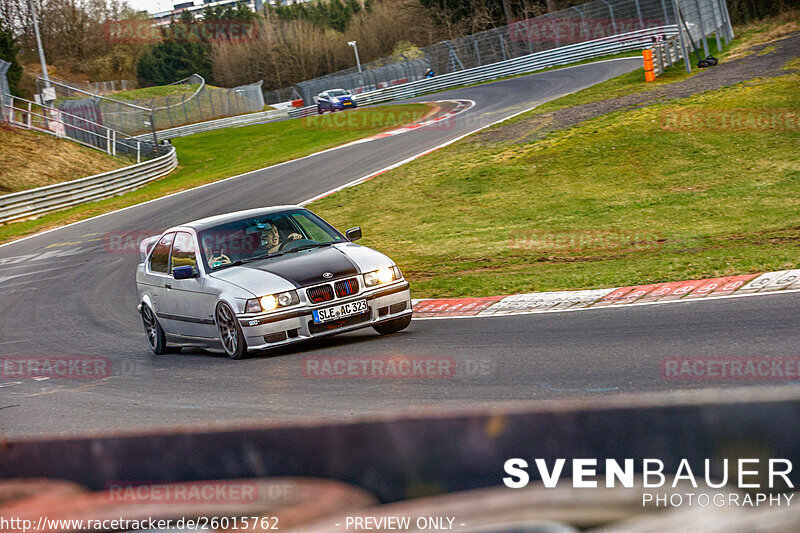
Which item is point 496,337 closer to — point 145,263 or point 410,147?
point 145,263

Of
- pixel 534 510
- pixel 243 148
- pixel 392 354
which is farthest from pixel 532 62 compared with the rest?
pixel 534 510

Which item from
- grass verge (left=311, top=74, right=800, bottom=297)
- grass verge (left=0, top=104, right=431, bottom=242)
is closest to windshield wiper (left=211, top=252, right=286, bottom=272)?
grass verge (left=311, top=74, right=800, bottom=297)

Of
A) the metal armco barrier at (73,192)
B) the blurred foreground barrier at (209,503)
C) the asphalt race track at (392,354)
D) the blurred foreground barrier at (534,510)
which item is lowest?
→ the asphalt race track at (392,354)

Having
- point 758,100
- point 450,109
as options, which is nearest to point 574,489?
point 758,100

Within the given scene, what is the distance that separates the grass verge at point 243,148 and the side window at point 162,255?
1565 centimetres

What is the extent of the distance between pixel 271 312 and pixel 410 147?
21.3 meters

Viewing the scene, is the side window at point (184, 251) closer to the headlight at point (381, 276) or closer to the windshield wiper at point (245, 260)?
the windshield wiper at point (245, 260)

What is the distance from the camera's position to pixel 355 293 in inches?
352

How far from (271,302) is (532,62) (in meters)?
46.6

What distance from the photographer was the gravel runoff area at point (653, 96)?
2592 cm

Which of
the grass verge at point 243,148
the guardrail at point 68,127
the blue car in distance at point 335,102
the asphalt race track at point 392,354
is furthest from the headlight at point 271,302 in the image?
the blue car in distance at point 335,102

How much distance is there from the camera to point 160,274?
34.9 feet

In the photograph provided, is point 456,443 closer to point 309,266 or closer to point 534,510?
point 534,510

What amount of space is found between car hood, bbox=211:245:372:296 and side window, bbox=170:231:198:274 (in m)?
0.61
